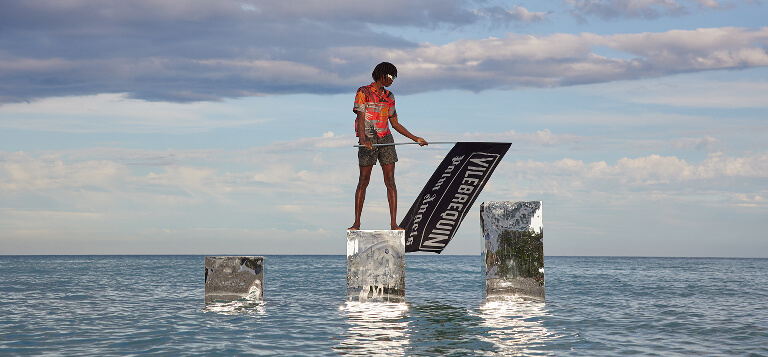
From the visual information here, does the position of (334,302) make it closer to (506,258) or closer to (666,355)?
(506,258)

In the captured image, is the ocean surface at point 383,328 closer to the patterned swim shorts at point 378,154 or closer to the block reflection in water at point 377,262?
the block reflection in water at point 377,262

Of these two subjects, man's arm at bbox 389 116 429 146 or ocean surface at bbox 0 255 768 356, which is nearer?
ocean surface at bbox 0 255 768 356

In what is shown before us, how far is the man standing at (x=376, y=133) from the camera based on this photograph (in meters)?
10.4

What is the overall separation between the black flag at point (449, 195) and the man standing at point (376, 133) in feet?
2.04

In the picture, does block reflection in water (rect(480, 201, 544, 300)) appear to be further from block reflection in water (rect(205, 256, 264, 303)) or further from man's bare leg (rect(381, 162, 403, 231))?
block reflection in water (rect(205, 256, 264, 303))

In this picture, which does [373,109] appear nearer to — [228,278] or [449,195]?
[449,195]

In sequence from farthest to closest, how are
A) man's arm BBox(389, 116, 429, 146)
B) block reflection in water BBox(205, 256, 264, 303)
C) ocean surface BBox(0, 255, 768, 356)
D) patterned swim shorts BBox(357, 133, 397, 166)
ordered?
block reflection in water BBox(205, 256, 264, 303) → man's arm BBox(389, 116, 429, 146) → patterned swim shorts BBox(357, 133, 397, 166) → ocean surface BBox(0, 255, 768, 356)

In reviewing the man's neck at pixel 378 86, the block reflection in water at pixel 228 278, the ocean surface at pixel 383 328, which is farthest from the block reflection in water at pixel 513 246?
the block reflection in water at pixel 228 278

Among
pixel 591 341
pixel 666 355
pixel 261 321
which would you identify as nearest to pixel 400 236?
pixel 261 321

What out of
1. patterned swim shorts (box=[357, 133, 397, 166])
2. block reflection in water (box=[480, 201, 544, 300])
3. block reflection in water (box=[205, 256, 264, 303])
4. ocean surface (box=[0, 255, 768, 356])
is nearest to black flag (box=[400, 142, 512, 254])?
block reflection in water (box=[480, 201, 544, 300])

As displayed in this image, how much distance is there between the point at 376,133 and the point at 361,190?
94cm

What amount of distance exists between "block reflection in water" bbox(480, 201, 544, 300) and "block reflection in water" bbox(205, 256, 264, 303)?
3.84 m

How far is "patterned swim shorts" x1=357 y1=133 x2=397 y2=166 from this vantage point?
10.4 m

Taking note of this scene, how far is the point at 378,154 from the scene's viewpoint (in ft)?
34.4
